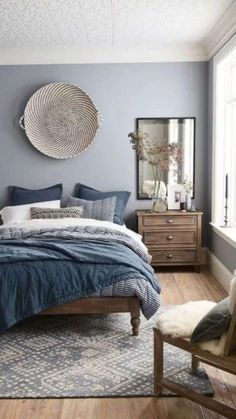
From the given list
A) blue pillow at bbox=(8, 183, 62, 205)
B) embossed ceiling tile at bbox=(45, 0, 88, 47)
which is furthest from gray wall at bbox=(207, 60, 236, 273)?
blue pillow at bbox=(8, 183, 62, 205)

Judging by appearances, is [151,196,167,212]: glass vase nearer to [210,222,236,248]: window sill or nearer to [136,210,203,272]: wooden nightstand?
[136,210,203,272]: wooden nightstand

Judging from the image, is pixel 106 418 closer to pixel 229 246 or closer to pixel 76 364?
pixel 76 364

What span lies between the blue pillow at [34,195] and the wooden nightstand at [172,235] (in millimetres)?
1045

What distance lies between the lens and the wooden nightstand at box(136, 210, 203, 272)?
4.66m

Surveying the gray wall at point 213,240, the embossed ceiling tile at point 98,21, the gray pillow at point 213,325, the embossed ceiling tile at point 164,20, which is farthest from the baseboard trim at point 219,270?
the embossed ceiling tile at point 98,21

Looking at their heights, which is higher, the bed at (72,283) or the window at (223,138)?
the window at (223,138)

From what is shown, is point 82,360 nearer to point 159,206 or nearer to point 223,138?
point 159,206

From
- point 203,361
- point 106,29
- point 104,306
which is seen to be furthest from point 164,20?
point 203,361

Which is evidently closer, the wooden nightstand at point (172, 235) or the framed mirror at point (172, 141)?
the wooden nightstand at point (172, 235)

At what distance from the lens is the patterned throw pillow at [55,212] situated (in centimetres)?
A: 441

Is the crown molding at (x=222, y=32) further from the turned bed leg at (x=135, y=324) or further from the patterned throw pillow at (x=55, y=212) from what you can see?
the turned bed leg at (x=135, y=324)

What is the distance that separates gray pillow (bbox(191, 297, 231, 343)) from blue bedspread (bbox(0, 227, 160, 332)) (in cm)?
103

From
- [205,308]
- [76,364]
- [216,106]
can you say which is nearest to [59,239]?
[76,364]

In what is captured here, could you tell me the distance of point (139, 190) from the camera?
5.06m
